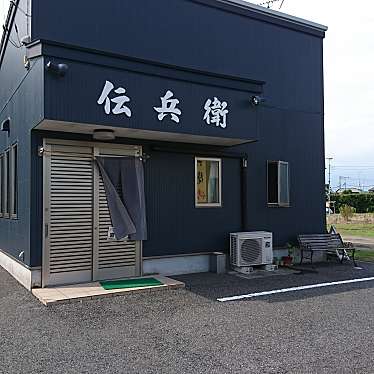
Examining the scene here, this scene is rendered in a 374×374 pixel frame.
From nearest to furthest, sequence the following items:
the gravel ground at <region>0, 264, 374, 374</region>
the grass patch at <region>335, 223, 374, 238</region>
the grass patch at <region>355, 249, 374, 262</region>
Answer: the gravel ground at <region>0, 264, 374, 374</region> → the grass patch at <region>355, 249, 374, 262</region> → the grass patch at <region>335, 223, 374, 238</region>

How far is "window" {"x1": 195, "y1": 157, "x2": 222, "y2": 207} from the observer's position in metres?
8.51

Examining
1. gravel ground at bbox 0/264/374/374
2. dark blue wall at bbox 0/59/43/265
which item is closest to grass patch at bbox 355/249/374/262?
gravel ground at bbox 0/264/374/374

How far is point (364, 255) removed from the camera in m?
11.5

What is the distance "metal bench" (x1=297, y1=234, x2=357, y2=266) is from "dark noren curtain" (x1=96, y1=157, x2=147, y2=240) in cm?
397

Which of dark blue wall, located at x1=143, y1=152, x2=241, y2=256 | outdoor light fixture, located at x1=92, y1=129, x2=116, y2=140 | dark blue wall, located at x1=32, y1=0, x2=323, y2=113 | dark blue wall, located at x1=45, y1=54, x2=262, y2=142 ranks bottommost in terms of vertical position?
dark blue wall, located at x1=143, y1=152, x2=241, y2=256

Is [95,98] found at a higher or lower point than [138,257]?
higher

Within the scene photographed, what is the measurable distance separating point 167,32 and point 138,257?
169 inches

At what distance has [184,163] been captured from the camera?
830cm

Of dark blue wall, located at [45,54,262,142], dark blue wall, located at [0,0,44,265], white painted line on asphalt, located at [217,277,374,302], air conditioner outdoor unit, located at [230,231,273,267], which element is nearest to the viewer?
dark blue wall, located at [45,54,262,142]

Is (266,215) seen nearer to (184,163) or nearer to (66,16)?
(184,163)

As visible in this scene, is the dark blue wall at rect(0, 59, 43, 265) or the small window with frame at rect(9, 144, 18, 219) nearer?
the dark blue wall at rect(0, 59, 43, 265)

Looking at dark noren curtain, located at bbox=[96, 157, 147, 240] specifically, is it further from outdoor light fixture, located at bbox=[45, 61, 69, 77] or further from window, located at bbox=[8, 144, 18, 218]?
window, located at bbox=[8, 144, 18, 218]

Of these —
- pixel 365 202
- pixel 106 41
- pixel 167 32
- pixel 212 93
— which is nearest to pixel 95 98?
pixel 106 41

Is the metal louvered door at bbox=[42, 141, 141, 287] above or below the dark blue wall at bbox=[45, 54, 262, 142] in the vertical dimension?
below
